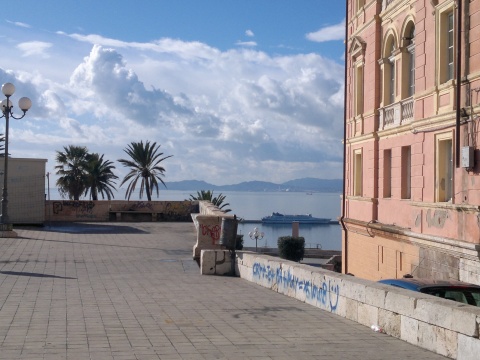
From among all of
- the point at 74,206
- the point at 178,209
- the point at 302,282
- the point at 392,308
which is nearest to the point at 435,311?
the point at 392,308

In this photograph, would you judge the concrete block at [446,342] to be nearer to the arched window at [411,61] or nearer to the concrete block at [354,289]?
the concrete block at [354,289]

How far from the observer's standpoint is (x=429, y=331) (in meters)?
8.33

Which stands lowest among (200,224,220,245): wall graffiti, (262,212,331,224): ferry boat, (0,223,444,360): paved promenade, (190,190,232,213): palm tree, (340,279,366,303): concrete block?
(262,212,331,224): ferry boat

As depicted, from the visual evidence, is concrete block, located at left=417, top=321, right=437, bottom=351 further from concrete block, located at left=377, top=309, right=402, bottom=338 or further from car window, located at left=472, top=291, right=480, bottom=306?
Answer: car window, located at left=472, top=291, right=480, bottom=306

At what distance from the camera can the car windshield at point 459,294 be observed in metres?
9.71

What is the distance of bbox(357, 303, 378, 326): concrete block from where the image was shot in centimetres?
976

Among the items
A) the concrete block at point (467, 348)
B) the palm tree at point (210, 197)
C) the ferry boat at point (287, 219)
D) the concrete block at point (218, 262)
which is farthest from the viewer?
the ferry boat at point (287, 219)

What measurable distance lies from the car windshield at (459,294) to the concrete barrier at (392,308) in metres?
0.61

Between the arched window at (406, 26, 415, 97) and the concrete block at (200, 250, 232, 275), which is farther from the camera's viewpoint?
the arched window at (406, 26, 415, 97)

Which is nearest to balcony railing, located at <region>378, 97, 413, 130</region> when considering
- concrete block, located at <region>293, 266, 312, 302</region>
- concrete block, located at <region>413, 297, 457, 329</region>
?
concrete block, located at <region>293, 266, 312, 302</region>

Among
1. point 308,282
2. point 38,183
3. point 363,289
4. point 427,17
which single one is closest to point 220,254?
point 308,282

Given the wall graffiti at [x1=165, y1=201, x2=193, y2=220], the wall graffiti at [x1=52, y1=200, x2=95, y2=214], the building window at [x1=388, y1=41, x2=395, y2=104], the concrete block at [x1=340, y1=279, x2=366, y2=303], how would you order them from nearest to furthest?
the concrete block at [x1=340, y1=279, x2=366, y2=303] → the building window at [x1=388, y1=41, x2=395, y2=104] → the wall graffiti at [x1=52, y1=200, x2=95, y2=214] → the wall graffiti at [x1=165, y1=201, x2=193, y2=220]

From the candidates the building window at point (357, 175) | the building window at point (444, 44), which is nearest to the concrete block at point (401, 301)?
the building window at point (444, 44)

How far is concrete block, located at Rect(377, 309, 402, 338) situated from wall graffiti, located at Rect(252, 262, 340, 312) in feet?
4.91
